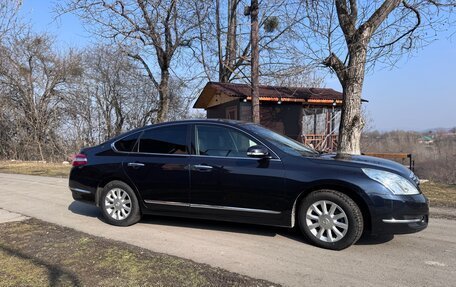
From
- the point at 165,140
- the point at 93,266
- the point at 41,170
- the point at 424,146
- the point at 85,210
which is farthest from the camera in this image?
the point at 424,146

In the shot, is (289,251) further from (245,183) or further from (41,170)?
(41,170)

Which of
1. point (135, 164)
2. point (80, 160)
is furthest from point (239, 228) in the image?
point (80, 160)

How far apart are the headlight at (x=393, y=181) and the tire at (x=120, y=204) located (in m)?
3.43

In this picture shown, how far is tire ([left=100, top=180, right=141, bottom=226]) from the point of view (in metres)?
6.33

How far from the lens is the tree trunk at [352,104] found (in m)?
11.5

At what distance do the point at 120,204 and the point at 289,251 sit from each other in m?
2.81

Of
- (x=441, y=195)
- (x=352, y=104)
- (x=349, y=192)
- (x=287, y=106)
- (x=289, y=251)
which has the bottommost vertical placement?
(x=289, y=251)

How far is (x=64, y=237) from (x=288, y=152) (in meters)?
3.28

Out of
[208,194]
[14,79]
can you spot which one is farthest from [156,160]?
[14,79]

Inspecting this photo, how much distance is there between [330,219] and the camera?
509 centimetres

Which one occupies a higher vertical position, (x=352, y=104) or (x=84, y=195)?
(x=352, y=104)

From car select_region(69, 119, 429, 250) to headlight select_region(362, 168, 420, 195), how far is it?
12 millimetres

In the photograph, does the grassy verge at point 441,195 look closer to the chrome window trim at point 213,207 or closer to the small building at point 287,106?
the chrome window trim at point 213,207

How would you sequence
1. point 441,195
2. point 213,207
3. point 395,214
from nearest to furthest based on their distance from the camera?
point 395,214, point 213,207, point 441,195
